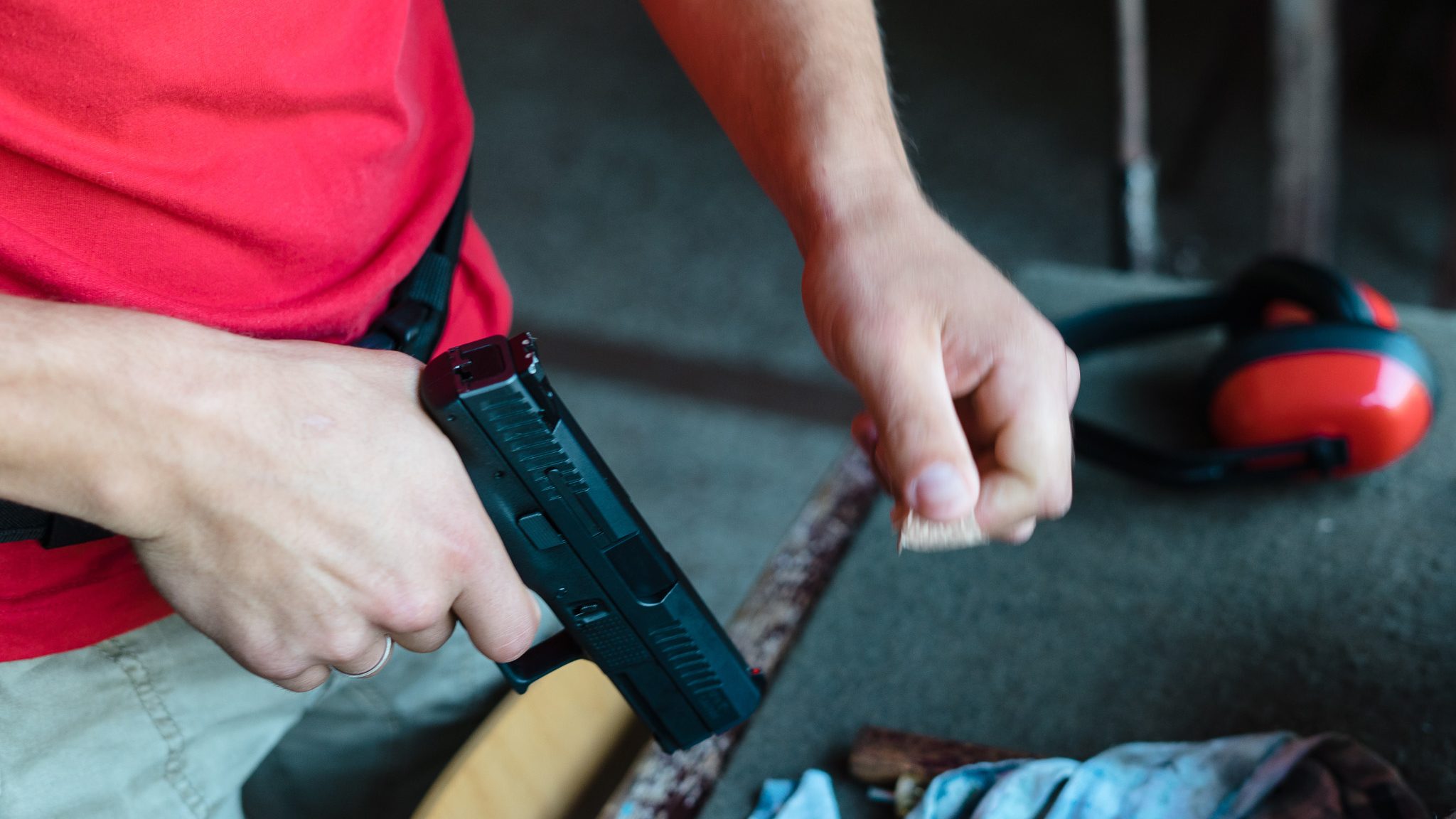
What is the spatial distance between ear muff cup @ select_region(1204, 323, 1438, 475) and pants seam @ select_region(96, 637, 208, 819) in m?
0.85

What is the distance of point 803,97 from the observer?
1.83 ft

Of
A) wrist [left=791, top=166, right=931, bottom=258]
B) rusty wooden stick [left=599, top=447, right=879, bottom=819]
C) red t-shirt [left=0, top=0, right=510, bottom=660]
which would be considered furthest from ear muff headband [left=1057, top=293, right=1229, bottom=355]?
red t-shirt [left=0, top=0, right=510, bottom=660]

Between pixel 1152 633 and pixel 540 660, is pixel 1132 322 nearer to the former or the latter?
pixel 1152 633

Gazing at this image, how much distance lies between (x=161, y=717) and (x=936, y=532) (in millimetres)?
444

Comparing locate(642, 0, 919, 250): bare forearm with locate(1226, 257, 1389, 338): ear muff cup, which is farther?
locate(1226, 257, 1389, 338): ear muff cup

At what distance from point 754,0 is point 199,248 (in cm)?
33

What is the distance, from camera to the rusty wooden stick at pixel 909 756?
69cm

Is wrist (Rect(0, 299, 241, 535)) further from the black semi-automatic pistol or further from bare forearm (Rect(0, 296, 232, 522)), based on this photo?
the black semi-automatic pistol

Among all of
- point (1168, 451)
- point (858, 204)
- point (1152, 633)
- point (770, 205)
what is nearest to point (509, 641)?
point (858, 204)

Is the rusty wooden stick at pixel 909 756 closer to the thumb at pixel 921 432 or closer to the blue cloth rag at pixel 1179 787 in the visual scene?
the blue cloth rag at pixel 1179 787

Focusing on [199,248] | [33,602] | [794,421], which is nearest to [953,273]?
[199,248]

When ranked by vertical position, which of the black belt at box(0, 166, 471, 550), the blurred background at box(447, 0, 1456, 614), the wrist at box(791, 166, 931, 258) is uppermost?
the wrist at box(791, 166, 931, 258)

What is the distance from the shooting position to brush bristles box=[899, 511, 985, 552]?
0.47 meters

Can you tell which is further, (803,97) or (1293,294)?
(1293,294)
